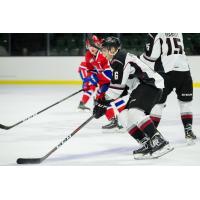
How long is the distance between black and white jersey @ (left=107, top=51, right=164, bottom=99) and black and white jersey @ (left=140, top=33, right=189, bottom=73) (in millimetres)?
378

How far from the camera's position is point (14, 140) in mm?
3762

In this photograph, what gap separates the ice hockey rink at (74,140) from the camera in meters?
3.04

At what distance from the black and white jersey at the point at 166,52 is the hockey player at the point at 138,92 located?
0.39 m

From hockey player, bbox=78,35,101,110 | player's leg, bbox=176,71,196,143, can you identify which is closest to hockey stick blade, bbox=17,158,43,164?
player's leg, bbox=176,71,196,143

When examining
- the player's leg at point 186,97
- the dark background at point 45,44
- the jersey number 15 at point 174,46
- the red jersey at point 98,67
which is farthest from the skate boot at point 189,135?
the dark background at point 45,44

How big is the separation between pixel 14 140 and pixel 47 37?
570 centimetres

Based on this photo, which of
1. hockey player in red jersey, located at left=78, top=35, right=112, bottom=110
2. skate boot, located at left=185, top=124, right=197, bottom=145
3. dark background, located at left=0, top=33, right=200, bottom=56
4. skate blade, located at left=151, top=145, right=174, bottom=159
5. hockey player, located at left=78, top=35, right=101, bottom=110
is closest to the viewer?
skate blade, located at left=151, top=145, right=174, bottom=159

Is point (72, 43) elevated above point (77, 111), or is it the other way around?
point (72, 43)

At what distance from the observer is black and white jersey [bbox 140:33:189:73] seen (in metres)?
3.31

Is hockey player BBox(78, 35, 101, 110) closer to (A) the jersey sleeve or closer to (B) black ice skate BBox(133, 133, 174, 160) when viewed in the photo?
(A) the jersey sleeve

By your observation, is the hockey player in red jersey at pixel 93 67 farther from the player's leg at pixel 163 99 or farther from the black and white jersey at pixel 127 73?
the black and white jersey at pixel 127 73

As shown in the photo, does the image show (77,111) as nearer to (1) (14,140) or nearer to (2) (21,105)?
(2) (21,105)

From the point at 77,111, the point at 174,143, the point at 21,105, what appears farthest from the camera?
the point at 21,105
